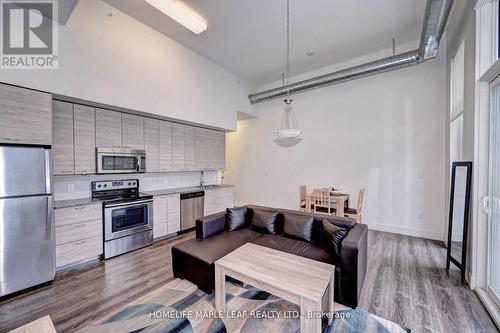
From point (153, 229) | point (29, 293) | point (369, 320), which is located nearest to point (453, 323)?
point (369, 320)

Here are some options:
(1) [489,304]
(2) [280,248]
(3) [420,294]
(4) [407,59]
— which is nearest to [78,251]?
(2) [280,248]

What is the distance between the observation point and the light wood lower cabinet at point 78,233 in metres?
2.81

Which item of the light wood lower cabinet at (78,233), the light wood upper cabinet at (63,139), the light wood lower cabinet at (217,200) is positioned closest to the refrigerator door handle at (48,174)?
the light wood lower cabinet at (78,233)

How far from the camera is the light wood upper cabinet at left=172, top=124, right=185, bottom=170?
4602 mm

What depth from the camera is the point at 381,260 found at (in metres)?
3.21

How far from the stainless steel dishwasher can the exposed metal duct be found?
327 centimetres

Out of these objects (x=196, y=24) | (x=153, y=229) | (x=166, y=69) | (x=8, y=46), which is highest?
(x=196, y=24)

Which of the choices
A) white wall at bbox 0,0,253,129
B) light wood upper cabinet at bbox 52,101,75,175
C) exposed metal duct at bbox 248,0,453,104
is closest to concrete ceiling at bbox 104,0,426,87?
white wall at bbox 0,0,253,129

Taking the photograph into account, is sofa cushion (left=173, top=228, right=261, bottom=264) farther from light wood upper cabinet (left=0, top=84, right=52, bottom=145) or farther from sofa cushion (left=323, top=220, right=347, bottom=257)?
light wood upper cabinet (left=0, top=84, right=52, bottom=145)

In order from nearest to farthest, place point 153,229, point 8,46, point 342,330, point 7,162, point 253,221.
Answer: point 342,330, point 7,162, point 8,46, point 253,221, point 153,229

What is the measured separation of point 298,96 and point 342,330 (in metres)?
5.19

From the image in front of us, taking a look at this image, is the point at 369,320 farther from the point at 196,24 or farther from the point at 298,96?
the point at 298,96

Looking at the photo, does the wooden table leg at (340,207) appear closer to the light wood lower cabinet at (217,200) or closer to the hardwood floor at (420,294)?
the hardwood floor at (420,294)

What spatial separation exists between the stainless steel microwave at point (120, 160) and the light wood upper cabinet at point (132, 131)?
0.40 ft
